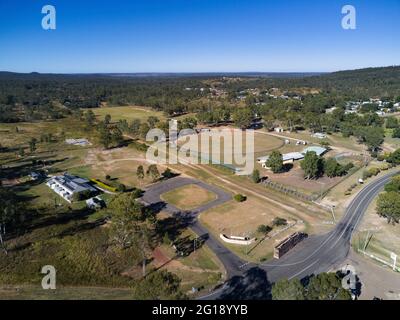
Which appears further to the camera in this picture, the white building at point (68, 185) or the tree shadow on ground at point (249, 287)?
the white building at point (68, 185)

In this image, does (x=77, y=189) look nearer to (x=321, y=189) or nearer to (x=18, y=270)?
(x=18, y=270)

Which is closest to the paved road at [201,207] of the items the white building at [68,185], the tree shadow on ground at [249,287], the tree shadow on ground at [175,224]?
the tree shadow on ground at [175,224]

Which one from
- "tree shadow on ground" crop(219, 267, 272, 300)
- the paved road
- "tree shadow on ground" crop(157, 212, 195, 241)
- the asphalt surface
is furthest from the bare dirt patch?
"tree shadow on ground" crop(219, 267, 272, 300)

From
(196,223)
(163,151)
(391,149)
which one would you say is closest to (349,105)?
(391,149)

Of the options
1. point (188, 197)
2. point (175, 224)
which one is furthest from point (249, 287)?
point (188, 197)

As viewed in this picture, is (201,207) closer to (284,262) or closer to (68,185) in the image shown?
(284,262)

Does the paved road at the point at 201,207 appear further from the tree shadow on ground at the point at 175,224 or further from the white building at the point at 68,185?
the white building at the point at 68,185

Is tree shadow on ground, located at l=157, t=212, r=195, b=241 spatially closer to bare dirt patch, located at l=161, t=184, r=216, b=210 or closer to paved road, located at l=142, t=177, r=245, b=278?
paved road, located at l=142, t=177, r=245, b=278

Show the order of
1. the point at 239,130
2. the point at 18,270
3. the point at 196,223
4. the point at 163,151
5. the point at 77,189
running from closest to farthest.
Answer: the point at 18,270, the point at 196,223, the point at 77,189, the point at 163,151, the point at 239,130
